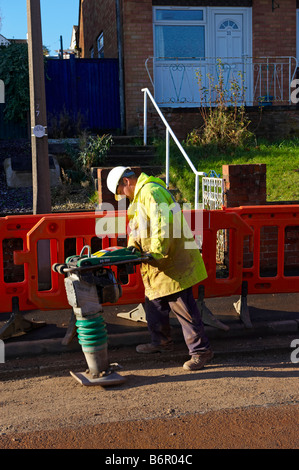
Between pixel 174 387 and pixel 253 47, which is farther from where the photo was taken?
pixel 253 47

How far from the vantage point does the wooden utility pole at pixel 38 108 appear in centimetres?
677

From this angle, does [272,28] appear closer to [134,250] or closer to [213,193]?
[213,193]

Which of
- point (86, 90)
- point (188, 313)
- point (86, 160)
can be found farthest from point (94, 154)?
point (188, 313)

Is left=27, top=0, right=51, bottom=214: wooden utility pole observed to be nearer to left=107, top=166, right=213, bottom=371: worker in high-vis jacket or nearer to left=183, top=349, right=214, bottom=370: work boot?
left=107, top=166, right=213, bottom=371: worker in high-vis jacket

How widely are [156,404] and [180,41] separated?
1234 cm

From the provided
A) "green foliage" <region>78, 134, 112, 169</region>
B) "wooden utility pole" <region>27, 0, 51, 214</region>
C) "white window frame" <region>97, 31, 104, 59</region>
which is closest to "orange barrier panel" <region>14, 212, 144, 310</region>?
"wooden utility pole" <region>27, 0, 51, 214</region>

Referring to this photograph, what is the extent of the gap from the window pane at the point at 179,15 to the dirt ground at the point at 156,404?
1134cm

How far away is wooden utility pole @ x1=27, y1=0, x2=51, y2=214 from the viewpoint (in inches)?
267

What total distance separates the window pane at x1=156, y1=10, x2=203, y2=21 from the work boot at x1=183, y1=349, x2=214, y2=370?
11564mm

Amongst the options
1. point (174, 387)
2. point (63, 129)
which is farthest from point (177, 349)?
point (63, 129)

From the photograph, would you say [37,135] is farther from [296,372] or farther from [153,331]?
[296,372]

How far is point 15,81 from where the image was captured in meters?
14.0

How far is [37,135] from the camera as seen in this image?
22.7 feet

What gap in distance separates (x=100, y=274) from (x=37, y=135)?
105 inches
